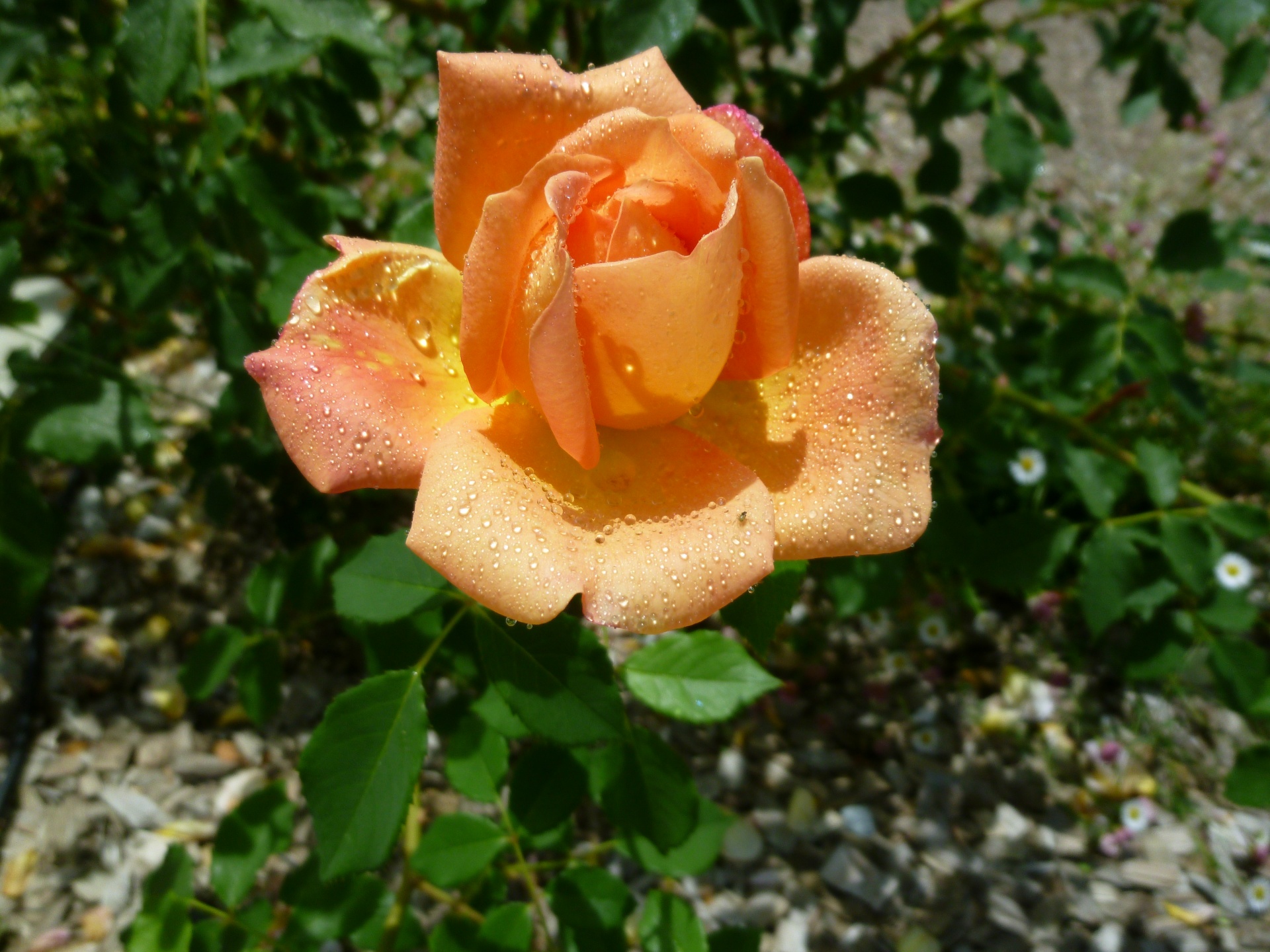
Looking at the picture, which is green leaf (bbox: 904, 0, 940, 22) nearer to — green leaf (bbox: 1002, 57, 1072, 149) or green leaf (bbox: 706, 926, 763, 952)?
green leaf (bbox: 1002, 57, 1072, 149)

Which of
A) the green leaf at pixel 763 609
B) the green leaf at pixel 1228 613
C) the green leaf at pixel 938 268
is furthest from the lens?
the green leaf at pixel 938 268

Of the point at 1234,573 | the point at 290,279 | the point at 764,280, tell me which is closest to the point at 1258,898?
the point at 1234,573

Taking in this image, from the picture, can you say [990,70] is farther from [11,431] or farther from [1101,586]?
[11,431]

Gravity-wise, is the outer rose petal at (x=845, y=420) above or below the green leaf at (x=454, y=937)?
above

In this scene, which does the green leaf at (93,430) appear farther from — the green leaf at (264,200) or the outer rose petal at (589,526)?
the outer rose petal at (589,526)

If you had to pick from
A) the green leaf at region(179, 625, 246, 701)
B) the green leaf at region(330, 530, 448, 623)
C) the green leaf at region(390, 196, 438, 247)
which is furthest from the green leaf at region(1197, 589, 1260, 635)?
the green leaf at region(179, 625, 246, 701)

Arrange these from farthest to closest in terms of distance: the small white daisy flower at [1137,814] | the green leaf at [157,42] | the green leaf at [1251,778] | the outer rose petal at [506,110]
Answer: the small white daisy flower at [1137,814], the green leaf at [1251,778], the green leaf at [157,42], the outer rose petal at [506,110]

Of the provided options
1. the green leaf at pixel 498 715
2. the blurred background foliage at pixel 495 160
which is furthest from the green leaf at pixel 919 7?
the green leaf at pixel 498 715

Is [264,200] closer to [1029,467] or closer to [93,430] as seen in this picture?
[93,430]
